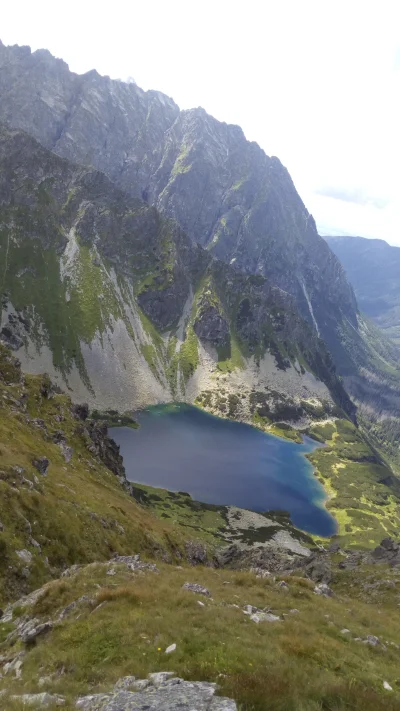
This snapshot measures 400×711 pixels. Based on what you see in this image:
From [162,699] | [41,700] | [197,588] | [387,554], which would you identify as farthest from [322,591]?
[387,554]

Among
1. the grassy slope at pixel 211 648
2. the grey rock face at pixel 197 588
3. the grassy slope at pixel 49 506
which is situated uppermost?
the grassy slope at pixel 211 648

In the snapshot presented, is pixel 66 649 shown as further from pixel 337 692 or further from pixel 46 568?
pixel 46 568

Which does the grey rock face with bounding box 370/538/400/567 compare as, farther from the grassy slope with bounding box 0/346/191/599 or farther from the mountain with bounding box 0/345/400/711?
the grassy slope with bounding box 0/346/191/599

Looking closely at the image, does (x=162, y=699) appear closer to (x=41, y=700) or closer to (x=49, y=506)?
(x=41, y=700)

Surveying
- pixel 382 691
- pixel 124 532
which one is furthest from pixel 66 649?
pixel 124 532

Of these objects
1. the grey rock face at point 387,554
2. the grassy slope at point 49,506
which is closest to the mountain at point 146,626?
the grassy slope at point 49,506

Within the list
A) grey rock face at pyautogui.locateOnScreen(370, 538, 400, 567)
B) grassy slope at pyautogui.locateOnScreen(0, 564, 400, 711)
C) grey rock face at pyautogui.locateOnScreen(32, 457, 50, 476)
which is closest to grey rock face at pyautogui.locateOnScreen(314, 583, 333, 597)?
grassy slope at pyautogui.locateOnScreen(0, 564, 400, 711)

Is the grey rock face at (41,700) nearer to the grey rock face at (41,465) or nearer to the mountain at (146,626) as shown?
the mountain at (146,626)

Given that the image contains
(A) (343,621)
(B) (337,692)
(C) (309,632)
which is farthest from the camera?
(A) (343,621)
